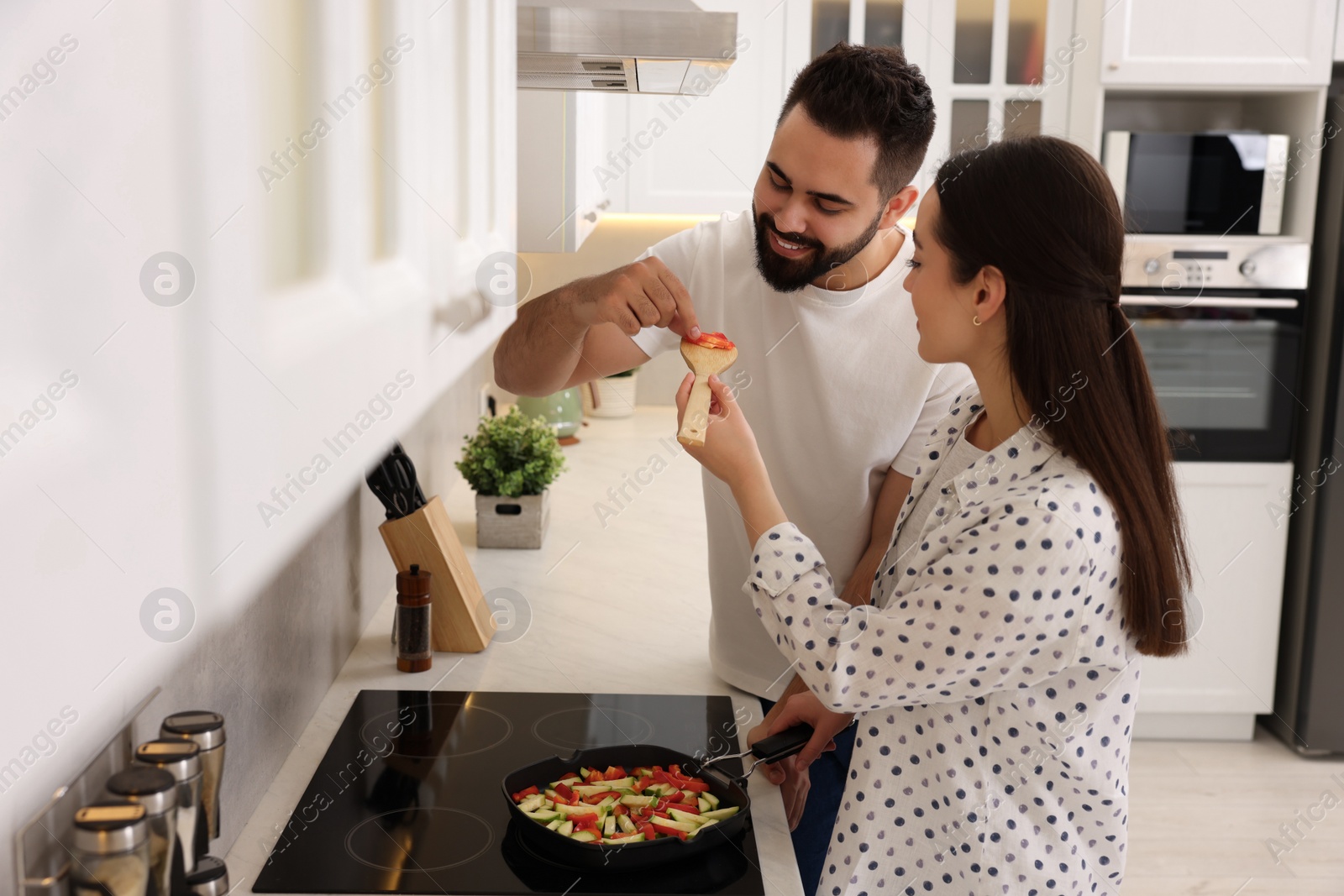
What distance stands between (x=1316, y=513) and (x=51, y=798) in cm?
301

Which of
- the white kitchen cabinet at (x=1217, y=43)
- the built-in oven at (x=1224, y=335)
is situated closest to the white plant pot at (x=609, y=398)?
the built-in oven at (x=1224, y=335)

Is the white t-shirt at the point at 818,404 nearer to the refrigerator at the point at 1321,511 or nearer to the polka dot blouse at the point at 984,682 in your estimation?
the polka dot blouse at the point at 984,682

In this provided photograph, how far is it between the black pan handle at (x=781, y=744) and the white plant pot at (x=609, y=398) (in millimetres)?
2251

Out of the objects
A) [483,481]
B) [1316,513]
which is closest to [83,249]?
[483,481]

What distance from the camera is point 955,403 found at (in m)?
1.32

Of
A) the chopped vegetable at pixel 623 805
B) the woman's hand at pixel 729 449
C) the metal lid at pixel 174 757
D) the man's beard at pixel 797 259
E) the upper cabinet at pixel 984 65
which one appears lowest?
the chopped vegetable at pixel 623 805

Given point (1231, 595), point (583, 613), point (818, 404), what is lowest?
point (1231, 595)

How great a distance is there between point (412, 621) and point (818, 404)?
0.63 m

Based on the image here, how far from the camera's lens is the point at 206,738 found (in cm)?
70

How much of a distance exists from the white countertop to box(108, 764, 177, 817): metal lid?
43 centimetres

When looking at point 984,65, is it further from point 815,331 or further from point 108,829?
point 108,829

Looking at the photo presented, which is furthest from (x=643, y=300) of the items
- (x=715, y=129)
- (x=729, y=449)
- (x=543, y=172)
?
(x=715, y=129)

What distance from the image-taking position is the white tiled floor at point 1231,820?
2490 millimetres

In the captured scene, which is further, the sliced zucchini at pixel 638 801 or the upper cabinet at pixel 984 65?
the upper cabinet at pixel 984 65
